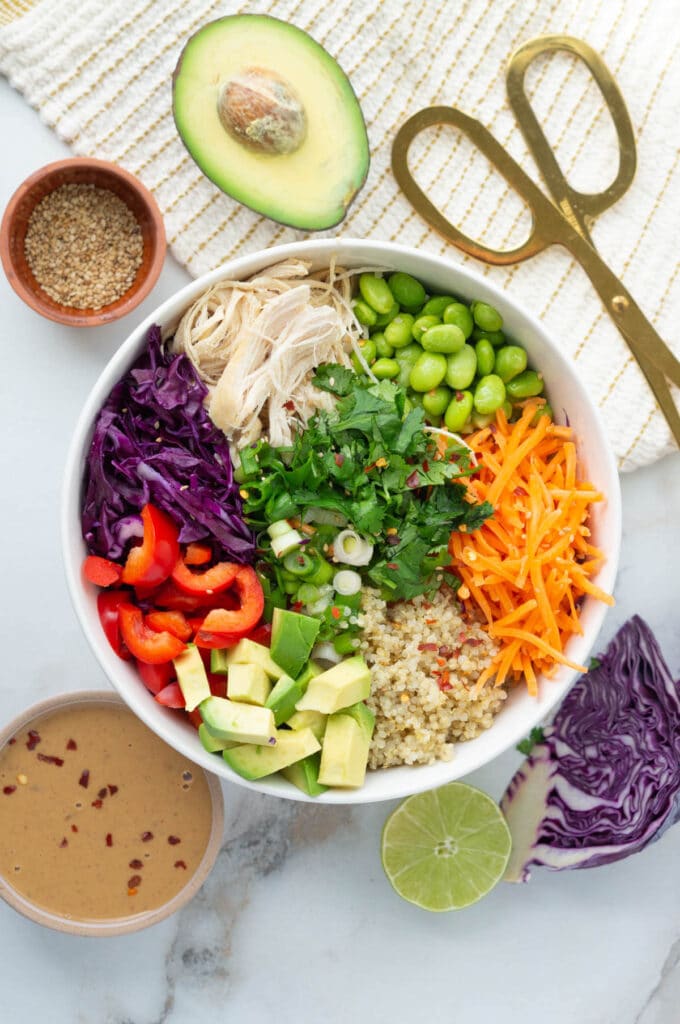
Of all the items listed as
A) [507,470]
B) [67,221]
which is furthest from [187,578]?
[67,221]

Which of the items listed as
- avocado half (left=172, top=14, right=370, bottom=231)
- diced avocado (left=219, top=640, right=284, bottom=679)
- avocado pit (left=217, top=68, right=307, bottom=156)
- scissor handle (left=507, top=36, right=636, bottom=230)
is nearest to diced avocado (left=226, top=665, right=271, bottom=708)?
diced avocado (left=219, top=640, right=284, bottom=679)

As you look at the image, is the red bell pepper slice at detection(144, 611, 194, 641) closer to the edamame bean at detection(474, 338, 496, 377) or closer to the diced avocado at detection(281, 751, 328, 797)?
the diced avocado at detection(281, 751, 328, 797)

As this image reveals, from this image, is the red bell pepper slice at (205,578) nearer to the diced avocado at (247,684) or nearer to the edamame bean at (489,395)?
the diced avocado at (247,684)

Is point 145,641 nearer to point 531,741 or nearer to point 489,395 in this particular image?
point 489,395

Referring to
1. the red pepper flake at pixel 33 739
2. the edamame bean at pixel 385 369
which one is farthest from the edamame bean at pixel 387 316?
the red pepper flake at pixel 33 739

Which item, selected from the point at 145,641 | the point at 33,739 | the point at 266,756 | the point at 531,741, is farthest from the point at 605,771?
the point at 33,739

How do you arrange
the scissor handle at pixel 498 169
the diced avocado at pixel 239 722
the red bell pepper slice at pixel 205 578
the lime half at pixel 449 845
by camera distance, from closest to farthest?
the diced avocado at pixel 239 722 < the red bell pepper slice at pixel 205 578 < the scissor handle at pixel 498 169 < the lime half at pixel 449 845
